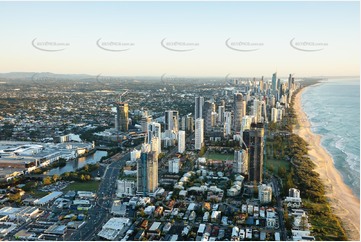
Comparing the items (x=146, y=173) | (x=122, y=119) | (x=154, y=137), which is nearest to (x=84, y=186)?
(x=146, y=173)

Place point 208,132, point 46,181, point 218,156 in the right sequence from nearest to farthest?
point 46,181 < point 218,156 < point 208,132

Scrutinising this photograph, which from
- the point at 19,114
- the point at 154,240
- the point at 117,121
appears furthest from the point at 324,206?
the point at 19,114

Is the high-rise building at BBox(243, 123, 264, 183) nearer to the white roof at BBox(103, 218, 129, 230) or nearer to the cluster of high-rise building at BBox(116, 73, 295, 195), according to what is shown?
the cluster of high-rise building at BBox(116, 73, 295, 195)

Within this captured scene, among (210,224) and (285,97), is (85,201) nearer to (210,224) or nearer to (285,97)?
(210,224)

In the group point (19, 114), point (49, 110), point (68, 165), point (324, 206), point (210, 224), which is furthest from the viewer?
point (49, 110)

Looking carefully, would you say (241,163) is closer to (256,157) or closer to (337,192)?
(256,157)

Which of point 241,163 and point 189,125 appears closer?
point 241,163

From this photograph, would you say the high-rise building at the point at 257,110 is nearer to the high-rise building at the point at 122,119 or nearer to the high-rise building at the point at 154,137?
the high-rise building at the point at 122,119
